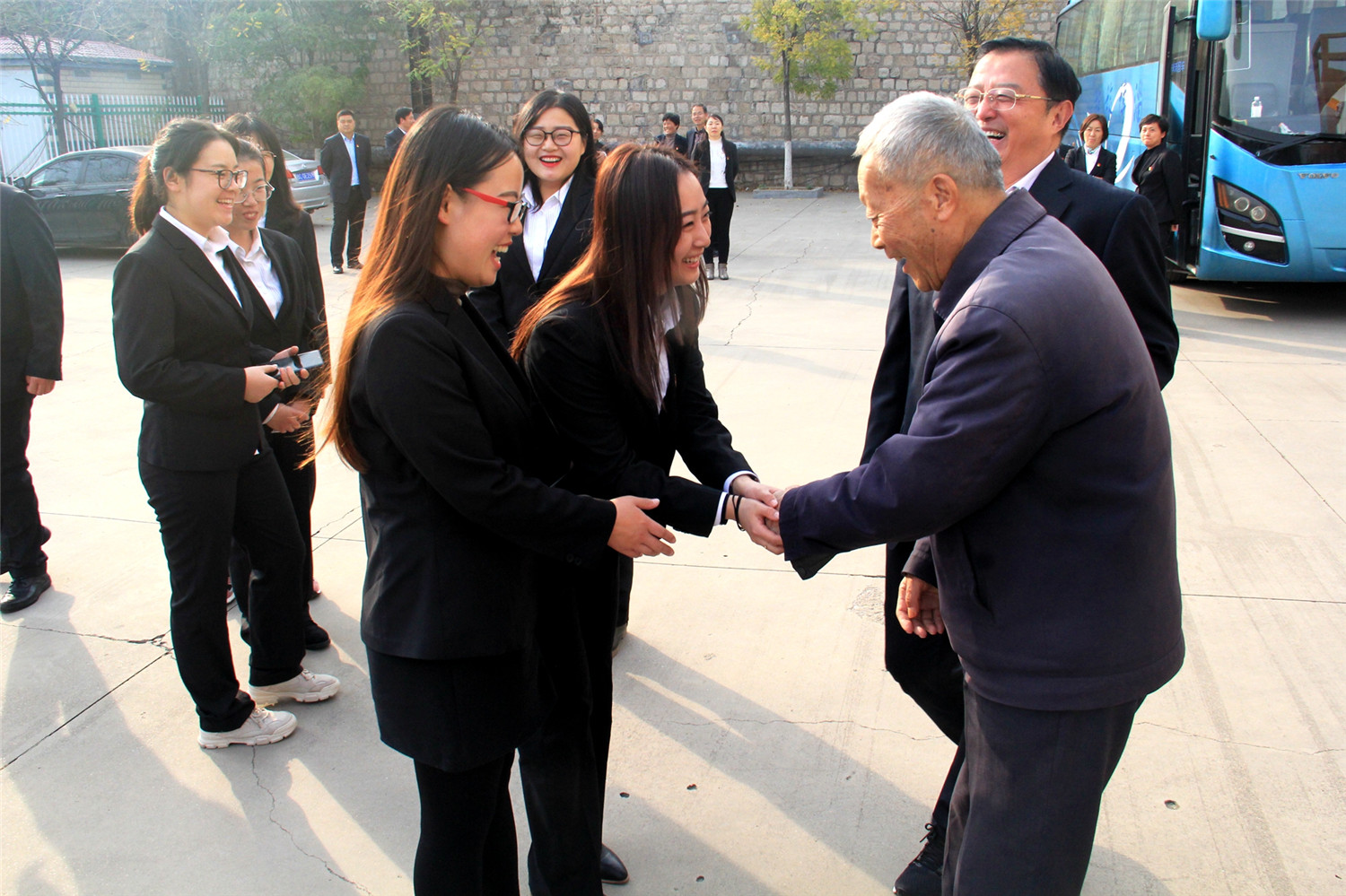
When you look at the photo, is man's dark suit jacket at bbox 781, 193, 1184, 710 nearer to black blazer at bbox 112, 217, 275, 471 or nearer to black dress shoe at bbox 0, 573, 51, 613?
black blazer at bbox 112, 217, 275, 471

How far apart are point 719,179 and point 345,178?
437 centimetres

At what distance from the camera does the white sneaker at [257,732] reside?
122 inches

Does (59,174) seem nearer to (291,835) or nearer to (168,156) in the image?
(168,156)

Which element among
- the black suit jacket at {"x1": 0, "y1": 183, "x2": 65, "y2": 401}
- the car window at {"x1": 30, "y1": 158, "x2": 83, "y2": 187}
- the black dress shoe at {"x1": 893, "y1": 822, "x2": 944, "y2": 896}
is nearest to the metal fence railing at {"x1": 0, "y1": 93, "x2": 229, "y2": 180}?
the car window at {"x1": 30, "y1": 158, "x2": 83, "y2": 187}

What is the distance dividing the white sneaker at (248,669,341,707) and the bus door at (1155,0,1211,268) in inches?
344

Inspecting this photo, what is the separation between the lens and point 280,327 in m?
3.52

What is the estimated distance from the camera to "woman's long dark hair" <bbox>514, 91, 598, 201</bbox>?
3.79 m

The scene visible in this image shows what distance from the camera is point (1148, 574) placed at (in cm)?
165

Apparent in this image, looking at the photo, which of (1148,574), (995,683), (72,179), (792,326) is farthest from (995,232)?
(72,179)

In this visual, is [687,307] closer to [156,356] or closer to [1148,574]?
[1148,574]

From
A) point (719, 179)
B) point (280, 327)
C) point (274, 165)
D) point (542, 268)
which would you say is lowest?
point (280, 327)

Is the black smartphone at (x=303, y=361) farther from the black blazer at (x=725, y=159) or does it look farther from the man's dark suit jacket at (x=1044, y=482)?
the black blazer at (x=725, y=159)

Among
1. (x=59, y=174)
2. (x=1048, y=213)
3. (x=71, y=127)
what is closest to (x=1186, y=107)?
(x=1048, y=213)

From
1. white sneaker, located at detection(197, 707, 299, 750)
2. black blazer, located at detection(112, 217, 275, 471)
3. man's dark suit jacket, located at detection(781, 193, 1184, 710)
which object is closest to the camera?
man's dark suit jacket, located at detection(781, 193, 1184, 710)
